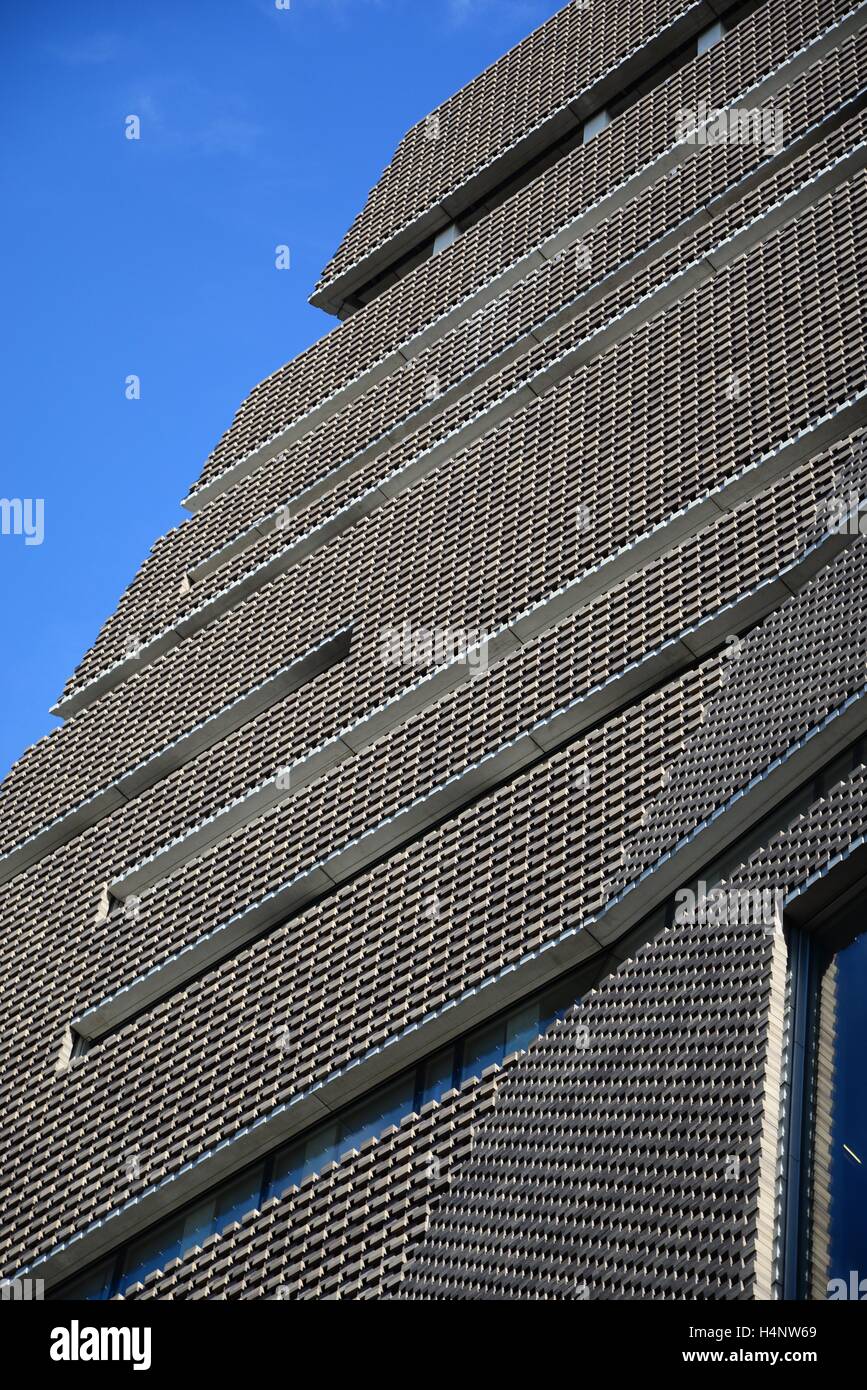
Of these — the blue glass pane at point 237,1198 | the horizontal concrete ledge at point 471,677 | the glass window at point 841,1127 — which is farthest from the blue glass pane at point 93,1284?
the glass window at point 841,1127

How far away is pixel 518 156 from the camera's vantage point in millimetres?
41531

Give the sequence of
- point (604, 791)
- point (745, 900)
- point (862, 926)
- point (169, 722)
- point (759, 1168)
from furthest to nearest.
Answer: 1. point (169, 722)
2. point (604, 791)
3. point (745, 900)
4. point (862, 926)
5. point (759, 1168)

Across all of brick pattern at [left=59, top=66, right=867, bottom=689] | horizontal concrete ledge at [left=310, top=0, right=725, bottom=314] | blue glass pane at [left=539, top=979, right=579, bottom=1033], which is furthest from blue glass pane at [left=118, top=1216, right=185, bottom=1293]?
horizontal concrete ledge at [left=310, top=0, right=725, bottom=314]

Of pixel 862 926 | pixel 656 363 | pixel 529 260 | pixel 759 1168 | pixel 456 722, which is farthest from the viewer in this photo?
pixel 529 260

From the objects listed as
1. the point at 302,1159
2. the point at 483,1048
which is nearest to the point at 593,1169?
the point at 483,1048

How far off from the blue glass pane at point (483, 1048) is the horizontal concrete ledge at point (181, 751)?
982 centimetres

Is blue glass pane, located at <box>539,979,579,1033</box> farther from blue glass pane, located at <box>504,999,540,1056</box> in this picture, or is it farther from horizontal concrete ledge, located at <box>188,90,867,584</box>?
horizontal concrete ledge, located at <box>188,90,867,584</box>

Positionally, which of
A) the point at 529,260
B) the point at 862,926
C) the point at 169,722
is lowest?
the point at 862,926

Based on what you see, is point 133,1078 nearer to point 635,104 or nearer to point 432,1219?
point 432,1219

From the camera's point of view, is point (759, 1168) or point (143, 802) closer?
point (759, 1168)

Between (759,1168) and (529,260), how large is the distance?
2509 centimetres

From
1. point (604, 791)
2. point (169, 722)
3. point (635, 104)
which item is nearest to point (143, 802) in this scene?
point (169, 722)

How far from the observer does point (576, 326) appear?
31.8 meters

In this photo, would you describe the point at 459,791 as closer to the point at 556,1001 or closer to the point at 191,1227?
the point at 556,1001
